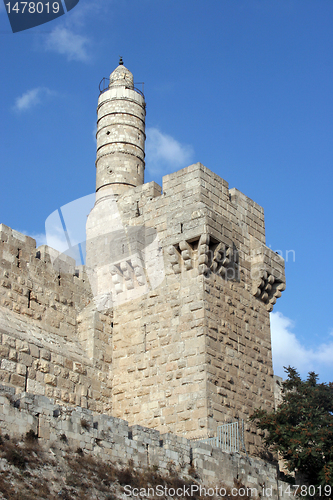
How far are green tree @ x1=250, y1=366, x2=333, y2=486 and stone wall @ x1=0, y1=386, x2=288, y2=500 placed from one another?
500 mm

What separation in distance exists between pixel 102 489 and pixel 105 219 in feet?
23.6

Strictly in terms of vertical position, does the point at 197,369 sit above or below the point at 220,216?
below

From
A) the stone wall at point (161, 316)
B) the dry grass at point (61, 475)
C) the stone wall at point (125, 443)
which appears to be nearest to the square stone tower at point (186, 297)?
the stone wall at point (161, 316)

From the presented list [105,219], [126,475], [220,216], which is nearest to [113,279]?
[105,219]

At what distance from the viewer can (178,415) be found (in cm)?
1145

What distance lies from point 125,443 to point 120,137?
9105 mm

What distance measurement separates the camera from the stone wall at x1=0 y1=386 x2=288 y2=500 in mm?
8102

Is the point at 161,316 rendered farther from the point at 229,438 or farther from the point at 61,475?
the point at 61,475

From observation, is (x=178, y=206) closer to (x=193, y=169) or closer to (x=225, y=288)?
(x=193, y=169)

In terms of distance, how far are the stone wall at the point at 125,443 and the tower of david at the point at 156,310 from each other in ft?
2.67

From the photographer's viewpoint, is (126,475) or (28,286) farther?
(28,286)

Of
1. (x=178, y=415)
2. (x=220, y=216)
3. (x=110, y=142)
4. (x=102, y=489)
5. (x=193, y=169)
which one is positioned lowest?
(x=102, y=489)

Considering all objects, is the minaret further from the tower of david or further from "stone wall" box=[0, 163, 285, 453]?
"stone wall" box=[0, 163, 285, 453]

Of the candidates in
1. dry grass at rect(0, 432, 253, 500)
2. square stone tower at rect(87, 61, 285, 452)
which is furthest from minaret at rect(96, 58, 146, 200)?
dry grass at rect(0, 432, 253, 500)
